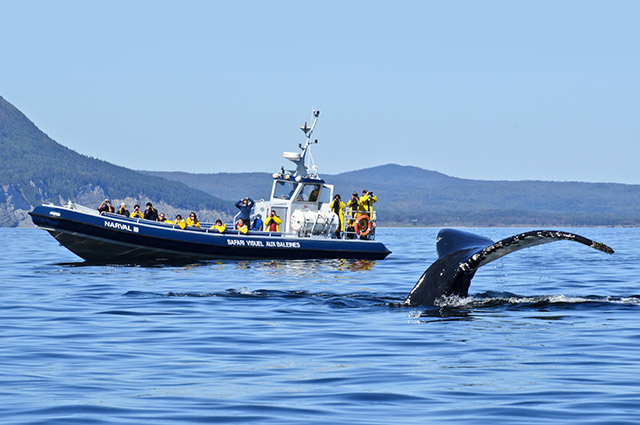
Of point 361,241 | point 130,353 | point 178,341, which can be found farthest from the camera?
point 361,241

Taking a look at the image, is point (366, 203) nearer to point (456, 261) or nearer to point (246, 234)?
point (246, 234)

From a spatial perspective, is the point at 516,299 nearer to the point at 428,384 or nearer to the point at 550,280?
the point at 428,384

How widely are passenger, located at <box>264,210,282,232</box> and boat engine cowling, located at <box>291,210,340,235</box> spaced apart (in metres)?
0.62

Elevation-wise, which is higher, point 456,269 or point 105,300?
point 456,269

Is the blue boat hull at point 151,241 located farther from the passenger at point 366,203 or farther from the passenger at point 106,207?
the passenger at point 366,203

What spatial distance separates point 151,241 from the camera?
2980cm

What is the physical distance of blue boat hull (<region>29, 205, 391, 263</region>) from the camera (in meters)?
29.3

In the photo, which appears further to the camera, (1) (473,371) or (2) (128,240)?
(2) (128,240)

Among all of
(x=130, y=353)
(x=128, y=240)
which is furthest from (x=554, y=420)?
(x=128, y=240)

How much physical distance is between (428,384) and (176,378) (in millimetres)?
2317

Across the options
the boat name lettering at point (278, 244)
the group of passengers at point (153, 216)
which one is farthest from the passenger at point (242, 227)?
the boat name lettering at point (278, 244)

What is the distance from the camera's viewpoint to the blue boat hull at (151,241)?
96.2ft

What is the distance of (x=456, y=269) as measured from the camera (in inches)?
467

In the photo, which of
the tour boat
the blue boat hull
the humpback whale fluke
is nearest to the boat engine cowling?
the tour boat
